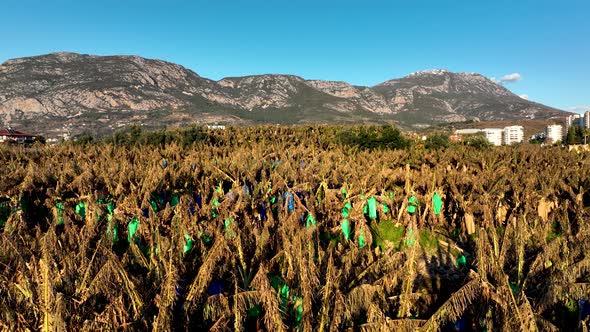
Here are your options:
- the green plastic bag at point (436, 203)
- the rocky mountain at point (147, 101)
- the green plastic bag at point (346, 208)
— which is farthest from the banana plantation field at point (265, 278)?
the rocky mountain at point (147, 101)

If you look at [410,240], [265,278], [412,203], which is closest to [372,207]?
[412,203]

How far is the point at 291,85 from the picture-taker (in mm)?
195125

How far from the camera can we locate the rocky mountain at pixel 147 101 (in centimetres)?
12019

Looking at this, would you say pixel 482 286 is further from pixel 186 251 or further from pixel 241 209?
pixel 241 209

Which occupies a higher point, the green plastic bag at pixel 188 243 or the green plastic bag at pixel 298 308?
the green plastic bag at pixel 188 243

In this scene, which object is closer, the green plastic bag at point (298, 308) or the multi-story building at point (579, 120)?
the green plastic bag at point (298, 308)

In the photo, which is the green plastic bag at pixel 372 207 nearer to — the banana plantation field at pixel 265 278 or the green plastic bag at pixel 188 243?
the banana plantation field at pixel 265 278

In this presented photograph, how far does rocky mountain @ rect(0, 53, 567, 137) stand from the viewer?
12019cm

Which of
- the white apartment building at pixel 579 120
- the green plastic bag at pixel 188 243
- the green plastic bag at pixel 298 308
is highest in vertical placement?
the white apartment building at pixel 579 120

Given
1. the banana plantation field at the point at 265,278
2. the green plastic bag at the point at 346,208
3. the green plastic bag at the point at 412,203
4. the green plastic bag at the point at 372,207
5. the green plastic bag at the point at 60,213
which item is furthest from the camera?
the green plastic bag at the point at 412,203

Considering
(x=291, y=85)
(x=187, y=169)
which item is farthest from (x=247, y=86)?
(x=187, y=169)

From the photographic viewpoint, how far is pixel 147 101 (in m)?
136

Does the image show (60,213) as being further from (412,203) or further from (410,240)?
(412,203)


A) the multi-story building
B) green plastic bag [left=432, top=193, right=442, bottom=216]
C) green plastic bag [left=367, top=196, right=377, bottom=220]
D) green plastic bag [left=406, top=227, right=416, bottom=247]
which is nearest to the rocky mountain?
the multi-story building
